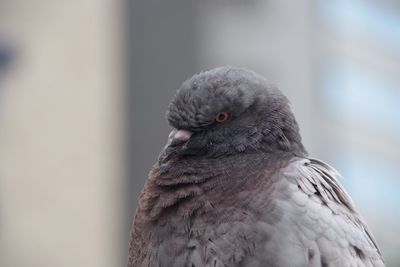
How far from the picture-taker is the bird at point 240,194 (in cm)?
559

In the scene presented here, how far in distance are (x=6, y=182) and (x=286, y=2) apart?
5657 mm

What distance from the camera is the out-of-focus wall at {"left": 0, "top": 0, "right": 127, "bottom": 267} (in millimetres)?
15914

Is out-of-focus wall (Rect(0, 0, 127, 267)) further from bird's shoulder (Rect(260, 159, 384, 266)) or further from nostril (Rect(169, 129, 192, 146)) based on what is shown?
bird's shoulder (Rect(260, 159, 384, 266))

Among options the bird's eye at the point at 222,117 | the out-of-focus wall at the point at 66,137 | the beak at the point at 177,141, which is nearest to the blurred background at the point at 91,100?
the out-of-focus wall at the point at 66,137

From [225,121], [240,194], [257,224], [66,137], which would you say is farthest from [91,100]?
[257,224]

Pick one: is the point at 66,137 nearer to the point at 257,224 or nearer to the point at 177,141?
the point at 177,141

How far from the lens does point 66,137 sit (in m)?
16.0

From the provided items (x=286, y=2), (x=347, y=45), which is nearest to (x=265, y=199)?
(x=286, y=2)

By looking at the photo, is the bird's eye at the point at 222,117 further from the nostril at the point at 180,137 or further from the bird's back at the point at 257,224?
the bird's back at the point at 257,224

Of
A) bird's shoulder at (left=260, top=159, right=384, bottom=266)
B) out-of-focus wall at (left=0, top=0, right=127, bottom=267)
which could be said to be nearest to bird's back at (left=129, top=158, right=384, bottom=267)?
bird's shoulder at (left=260, top=159, right=384, bottom=266)

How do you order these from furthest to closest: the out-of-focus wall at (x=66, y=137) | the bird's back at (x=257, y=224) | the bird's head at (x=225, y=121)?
the out-of-focus wall at (x=66, y=137)
the bird's head at (x=225, y=121)
the bird's back at (x=257, y=224)

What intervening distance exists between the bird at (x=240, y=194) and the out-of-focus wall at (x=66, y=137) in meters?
9.98

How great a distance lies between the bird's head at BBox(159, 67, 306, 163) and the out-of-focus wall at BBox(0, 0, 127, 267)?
9.97m

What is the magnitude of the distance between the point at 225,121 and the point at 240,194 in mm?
516
